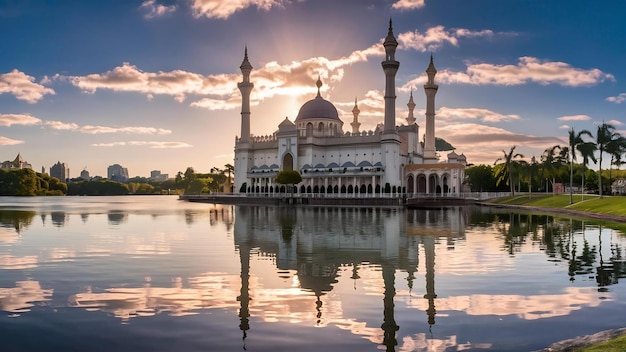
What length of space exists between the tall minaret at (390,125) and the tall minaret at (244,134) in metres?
25.7

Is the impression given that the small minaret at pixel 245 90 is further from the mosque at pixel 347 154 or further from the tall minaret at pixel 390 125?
the tall minaret at pixel 390 125

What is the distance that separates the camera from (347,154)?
8650cm

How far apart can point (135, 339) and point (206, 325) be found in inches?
49.7

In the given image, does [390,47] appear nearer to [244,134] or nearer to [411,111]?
[411,111]

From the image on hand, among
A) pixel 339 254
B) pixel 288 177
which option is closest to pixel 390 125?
pixel 288 177

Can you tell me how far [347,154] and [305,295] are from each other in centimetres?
7543

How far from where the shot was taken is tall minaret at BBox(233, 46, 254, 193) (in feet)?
302

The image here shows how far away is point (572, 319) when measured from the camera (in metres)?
9.62

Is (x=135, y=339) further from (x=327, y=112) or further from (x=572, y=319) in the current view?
(x=327, y=112)

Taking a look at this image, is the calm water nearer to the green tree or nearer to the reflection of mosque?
the reflection of mosque

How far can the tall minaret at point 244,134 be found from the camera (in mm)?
92062

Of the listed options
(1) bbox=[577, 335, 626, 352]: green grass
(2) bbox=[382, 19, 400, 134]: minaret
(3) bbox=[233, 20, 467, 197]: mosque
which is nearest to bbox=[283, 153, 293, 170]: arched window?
(3) bbox=[233, 20, 467, 197]: mosque

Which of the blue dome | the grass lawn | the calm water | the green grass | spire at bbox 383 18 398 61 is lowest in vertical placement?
the calm water

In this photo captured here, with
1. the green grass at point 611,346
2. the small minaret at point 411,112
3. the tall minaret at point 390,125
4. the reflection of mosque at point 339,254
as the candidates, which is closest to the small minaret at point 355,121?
the small minaret at point 411,112
